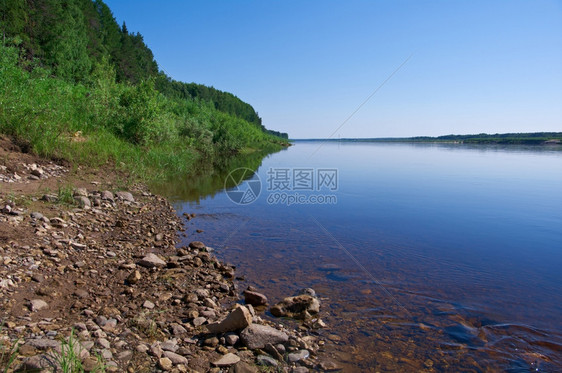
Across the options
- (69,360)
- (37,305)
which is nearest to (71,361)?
(69,360)

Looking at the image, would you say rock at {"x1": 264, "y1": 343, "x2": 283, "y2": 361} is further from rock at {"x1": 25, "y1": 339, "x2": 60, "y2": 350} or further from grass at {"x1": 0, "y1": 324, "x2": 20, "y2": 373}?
grass at {"x1": 0, "y1": 324, "x2": 20, "y2": 373}

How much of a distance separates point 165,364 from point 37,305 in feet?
5.80

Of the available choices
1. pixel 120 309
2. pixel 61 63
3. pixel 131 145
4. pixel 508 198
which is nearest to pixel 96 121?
pixel 131 145

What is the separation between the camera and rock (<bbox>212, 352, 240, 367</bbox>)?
3.40 meters

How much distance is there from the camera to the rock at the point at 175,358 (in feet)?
10.8

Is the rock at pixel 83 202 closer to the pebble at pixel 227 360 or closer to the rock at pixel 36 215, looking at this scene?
the rock at pixel 36 215

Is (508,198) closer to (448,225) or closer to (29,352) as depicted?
(448,225)

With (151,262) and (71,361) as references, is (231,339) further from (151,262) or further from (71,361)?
(151,262)

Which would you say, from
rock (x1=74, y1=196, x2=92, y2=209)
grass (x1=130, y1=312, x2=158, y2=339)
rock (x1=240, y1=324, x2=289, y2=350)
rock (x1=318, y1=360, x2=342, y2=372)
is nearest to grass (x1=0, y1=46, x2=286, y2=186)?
rock (x1=74, y1=196, x2=92, y2=209)

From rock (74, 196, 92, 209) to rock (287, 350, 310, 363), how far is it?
602cm

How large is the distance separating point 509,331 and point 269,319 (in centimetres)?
340

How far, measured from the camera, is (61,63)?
32875 millimetres

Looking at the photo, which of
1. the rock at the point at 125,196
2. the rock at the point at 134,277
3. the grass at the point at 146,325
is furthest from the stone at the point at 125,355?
the rock at the point at 125,196

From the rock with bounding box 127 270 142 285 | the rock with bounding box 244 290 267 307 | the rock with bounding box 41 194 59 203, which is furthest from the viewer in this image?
the rock with bounding box 41 194 59 203
